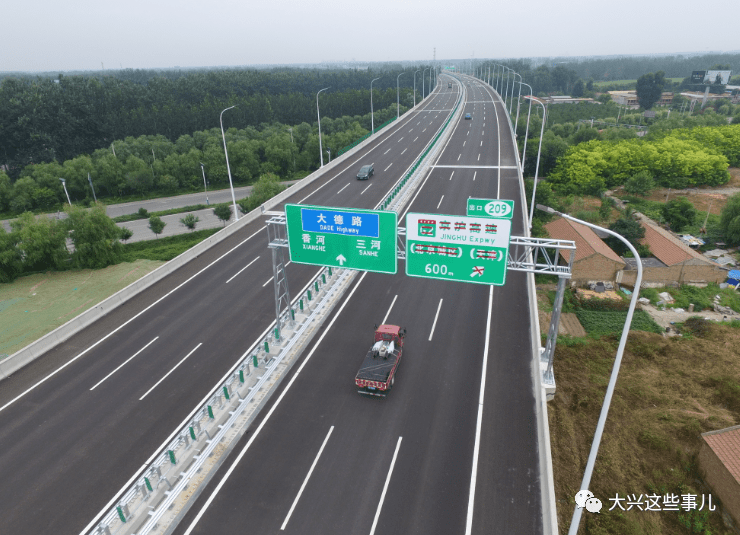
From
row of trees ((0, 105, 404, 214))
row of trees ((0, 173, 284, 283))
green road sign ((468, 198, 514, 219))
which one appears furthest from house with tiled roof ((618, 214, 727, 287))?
row of trees ((0, 105, 404, 214))

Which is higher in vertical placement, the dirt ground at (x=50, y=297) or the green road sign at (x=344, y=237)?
the green road sign at (x=344, y=237)

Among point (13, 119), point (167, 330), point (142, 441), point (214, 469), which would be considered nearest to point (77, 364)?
point (167, 330)

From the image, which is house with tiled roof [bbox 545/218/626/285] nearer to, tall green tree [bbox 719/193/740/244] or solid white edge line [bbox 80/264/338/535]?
tall green tree [bbox 719/193/740/244]

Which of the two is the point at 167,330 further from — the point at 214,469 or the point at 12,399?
the point at 214,469

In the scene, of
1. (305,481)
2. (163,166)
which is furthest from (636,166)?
(163,166)

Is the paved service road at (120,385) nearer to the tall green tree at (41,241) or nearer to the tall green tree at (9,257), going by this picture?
the tall green tree at (41,241)

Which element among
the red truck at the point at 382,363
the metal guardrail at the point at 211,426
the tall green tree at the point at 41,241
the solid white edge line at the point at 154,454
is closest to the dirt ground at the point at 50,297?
the tall green tree at the point at 41,241
